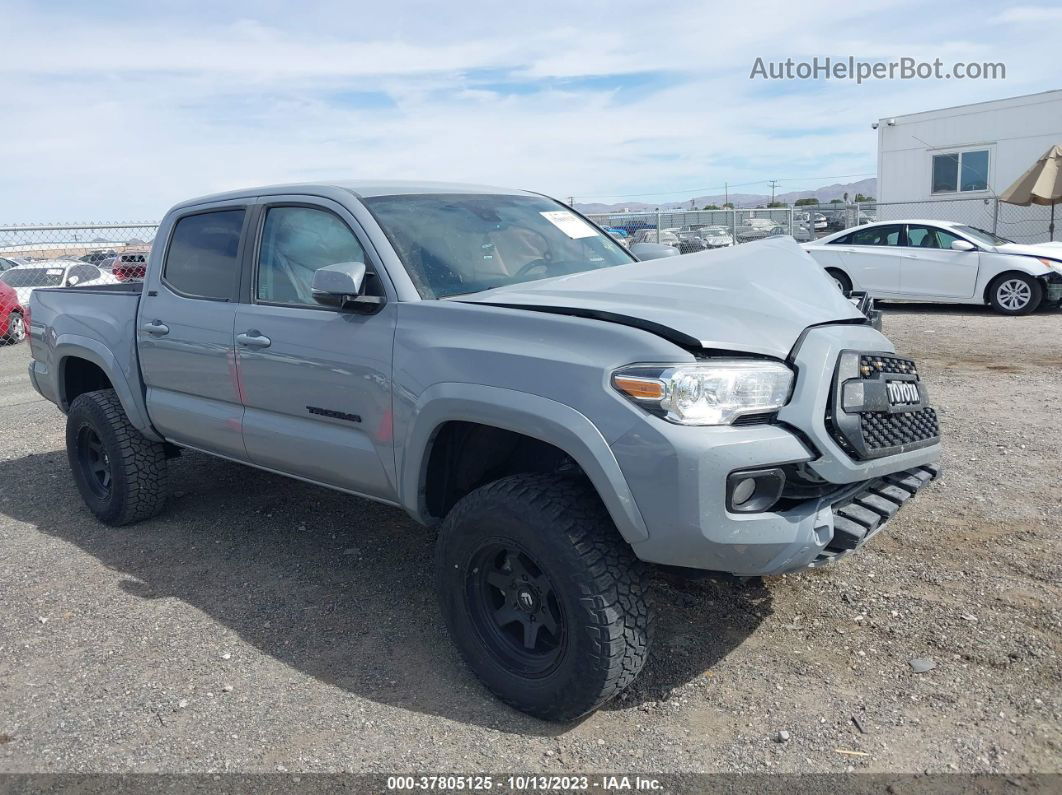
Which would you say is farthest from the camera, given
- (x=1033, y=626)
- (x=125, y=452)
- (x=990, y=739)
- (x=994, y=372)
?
(x=994, y=372)

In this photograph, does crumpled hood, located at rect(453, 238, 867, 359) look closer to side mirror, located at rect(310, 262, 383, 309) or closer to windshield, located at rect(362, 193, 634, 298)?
windshield, located at rect(362, 193, 634, 298)

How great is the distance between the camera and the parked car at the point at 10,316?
1463 cm

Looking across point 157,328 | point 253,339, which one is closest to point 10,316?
point 157,328

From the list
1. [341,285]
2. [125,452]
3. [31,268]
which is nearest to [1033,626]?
[341,285]

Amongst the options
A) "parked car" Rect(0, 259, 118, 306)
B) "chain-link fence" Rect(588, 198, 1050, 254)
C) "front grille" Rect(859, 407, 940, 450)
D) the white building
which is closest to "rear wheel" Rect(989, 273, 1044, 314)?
"chain-link fence" Rect(588, 198, 1050, 254)

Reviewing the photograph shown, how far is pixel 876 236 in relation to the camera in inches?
547

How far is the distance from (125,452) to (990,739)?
4448 millimetres

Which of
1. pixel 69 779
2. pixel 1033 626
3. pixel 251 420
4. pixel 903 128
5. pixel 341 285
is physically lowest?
pixel 69 779

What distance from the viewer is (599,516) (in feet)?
9.95

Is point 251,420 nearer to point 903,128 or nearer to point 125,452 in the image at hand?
point 125,452

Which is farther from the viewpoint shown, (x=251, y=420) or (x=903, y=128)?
(x=903, y=128)

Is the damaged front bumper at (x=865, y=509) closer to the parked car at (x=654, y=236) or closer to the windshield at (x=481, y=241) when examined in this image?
the windshield at (x=481, y=241)

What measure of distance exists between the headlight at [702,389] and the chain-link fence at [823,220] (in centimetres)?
1639

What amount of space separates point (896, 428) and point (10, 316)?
1526 cm
